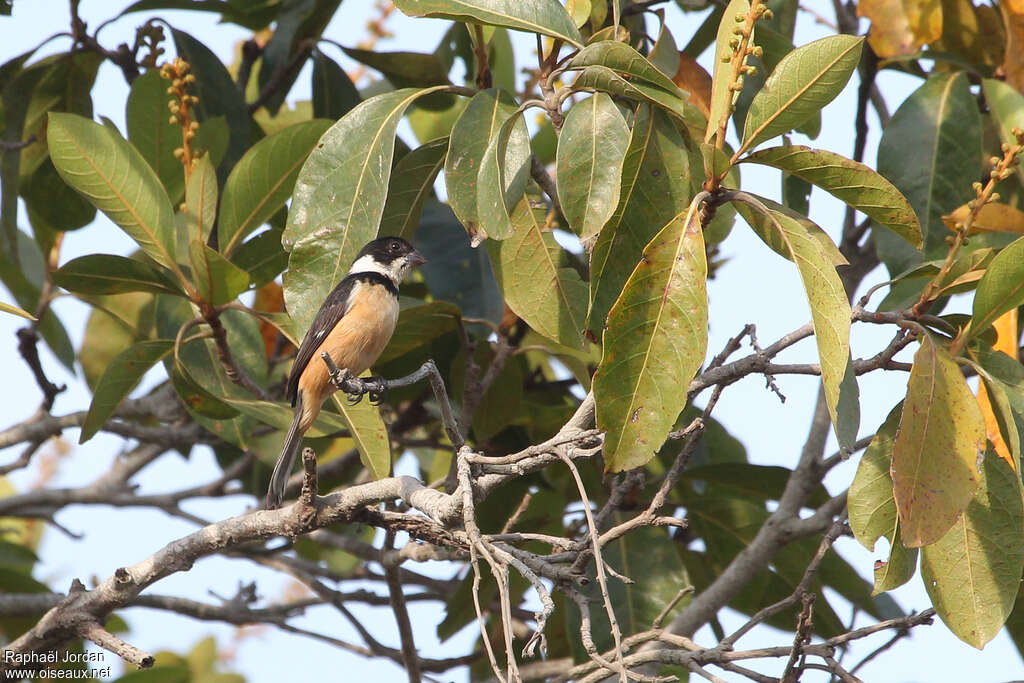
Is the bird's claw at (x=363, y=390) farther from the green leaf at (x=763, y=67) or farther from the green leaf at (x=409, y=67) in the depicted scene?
the green leaf at (x=763, y=67)

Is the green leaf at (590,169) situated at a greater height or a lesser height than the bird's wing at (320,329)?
lesser

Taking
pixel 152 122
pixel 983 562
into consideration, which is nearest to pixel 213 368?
pixel 152 122

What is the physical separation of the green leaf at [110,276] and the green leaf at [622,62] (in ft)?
6.33

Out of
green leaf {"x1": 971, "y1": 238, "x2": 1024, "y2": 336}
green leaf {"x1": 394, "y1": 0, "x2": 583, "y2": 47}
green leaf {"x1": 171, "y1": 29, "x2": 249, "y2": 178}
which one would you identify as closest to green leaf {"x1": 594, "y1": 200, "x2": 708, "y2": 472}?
green leaf {"x1": 394, "y1": 0, "x2": 583, "y2": 47}

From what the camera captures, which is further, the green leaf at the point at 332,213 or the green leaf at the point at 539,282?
the green leaf at the point at 539,282

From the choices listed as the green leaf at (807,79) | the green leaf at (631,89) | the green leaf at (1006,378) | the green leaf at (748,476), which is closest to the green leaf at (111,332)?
the green leaf at (748,476)

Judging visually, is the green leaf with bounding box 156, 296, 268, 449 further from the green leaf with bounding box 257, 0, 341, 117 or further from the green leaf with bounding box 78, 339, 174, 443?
the green leaf with bounding box 257, 0, 341, 117

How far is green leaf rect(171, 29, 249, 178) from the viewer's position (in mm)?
4941

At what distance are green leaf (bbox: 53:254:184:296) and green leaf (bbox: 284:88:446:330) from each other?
3.20 ft

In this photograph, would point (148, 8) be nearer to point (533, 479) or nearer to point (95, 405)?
point (95, 405)

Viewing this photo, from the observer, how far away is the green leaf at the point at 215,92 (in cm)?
494

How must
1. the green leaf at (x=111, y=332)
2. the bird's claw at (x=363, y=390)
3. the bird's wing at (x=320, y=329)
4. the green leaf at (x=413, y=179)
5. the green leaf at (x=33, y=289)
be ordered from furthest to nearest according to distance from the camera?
the green leaf at (x=111, y=332) → the green leaf at (x=33, y=289) → the bird's wing at (x=320, y=329) → the bird's claw at (x=363, y=390) → the green leaf at (x=413, y=179)

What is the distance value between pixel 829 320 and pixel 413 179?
1.65 m

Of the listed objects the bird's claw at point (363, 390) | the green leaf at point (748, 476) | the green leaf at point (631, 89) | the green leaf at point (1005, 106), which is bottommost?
the green leaf at point (748, 476)
